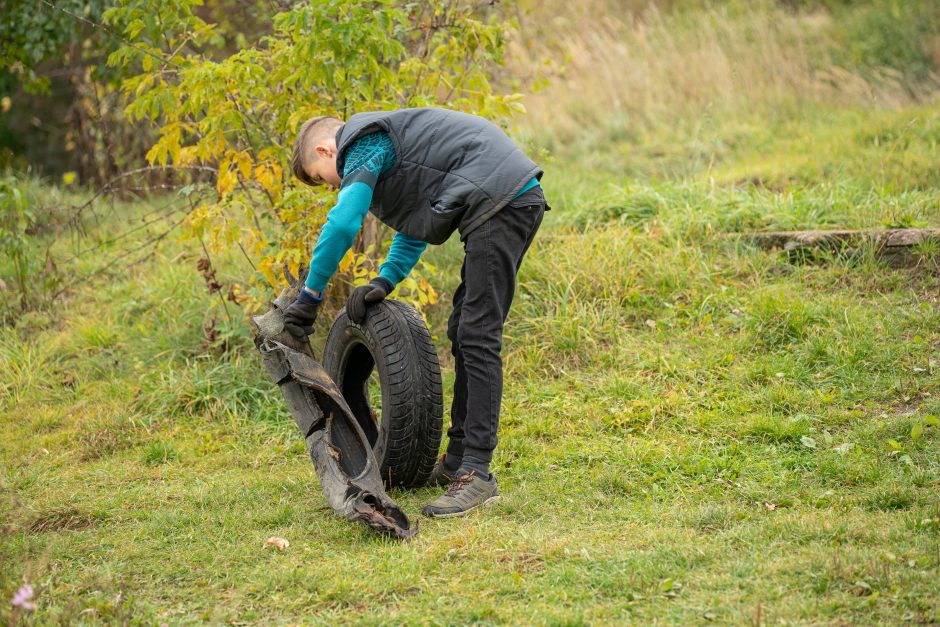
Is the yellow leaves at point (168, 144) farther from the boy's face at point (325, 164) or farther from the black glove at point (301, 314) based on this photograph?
the black glove at point (301, 314)

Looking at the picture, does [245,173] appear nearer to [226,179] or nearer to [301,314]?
[226,179]

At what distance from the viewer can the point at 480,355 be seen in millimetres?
4016

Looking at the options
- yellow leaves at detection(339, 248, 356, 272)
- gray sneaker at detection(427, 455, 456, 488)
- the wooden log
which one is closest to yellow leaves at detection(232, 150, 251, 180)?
yellow leaves at detection(339, 248, 356, 272)

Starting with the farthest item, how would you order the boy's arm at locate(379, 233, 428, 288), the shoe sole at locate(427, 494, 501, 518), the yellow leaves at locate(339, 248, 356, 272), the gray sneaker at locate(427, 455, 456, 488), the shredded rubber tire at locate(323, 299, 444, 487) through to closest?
the yellow leaves at locate(339, 248, 356, 272)
the gray sneaker at locate(427, 455, 456, 488)
the boy's arm at locate(379, 233, 428, 288)
the shredded rubber tire at locate(323, 299, 444, 487)
the shoe sole at locate(427, 494, 501, 518)

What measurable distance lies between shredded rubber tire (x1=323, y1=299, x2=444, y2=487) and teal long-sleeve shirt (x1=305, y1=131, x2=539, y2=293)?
408mm

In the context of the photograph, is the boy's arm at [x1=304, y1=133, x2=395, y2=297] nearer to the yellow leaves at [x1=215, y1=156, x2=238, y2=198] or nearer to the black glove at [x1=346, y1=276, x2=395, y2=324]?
the black glove at [x1=346, y1=276, x2=395, y2=324]

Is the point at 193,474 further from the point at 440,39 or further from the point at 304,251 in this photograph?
the point at 440,39

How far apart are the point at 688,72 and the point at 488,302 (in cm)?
734

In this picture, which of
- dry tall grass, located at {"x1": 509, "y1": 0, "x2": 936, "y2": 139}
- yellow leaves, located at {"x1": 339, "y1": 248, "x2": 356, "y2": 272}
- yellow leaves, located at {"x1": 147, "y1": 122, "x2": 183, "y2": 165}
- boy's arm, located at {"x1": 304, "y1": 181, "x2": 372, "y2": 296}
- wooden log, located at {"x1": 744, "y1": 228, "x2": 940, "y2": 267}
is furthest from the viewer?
dry tall grass, located at {"x1": 509, "y1": 0, "x2": 936, "y2": 139}

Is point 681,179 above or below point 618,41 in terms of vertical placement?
below

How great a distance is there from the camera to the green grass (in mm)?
3262

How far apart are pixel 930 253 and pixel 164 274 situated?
216 inches

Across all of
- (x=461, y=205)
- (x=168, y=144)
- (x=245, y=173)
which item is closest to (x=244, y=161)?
(x=245, y=173)

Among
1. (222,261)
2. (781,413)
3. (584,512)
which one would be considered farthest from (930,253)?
(222,261)
